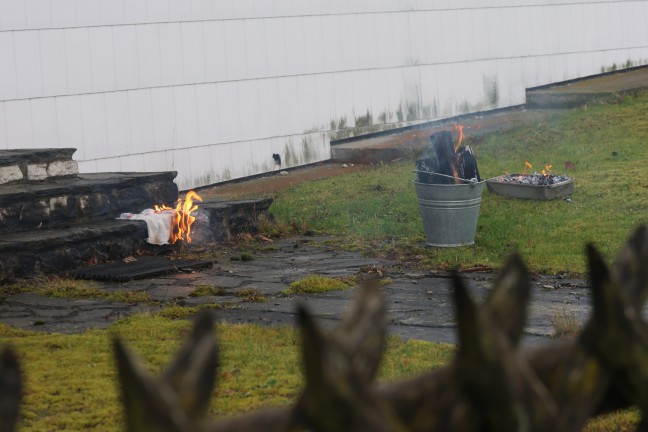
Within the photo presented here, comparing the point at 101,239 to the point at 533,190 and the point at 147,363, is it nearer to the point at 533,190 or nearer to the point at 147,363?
the point at 147,363

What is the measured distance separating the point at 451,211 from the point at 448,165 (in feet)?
1.65

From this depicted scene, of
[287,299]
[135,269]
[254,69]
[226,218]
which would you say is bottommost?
[287,299]

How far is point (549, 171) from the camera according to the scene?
15281 millimetres

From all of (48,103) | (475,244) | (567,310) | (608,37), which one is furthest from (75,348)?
(608,37)

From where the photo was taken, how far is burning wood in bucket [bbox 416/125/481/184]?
11.8 metres

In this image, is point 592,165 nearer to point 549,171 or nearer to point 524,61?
point 549,171

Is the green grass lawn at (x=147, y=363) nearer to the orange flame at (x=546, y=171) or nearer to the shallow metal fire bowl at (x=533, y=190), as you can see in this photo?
the shallow metal fire bowl at (x=533, y=190)

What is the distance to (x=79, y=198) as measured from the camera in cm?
1205

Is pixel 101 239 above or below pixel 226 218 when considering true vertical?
below

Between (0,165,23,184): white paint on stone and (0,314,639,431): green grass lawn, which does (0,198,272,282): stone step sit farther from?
(0,314,639,431): green grass lawn

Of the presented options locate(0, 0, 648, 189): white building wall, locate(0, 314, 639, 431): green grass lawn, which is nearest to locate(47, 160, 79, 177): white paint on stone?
locate(0, 0, 648, 189): white building wall

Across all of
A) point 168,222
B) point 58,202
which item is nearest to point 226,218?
point 168,222

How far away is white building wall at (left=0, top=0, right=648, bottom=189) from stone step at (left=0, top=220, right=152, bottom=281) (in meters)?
3.03

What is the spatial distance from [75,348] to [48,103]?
7.59m
